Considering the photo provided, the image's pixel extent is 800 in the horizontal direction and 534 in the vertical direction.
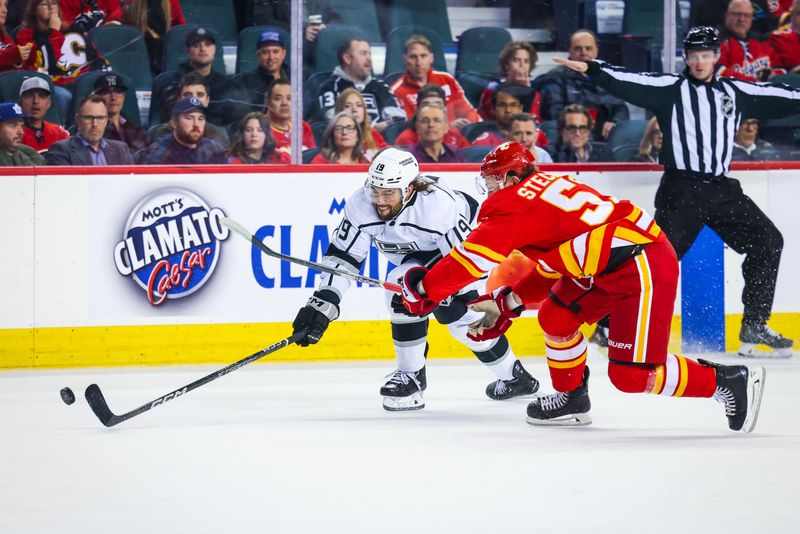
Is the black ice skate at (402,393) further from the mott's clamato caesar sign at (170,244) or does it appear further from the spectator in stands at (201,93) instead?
the spectator in stands at (201,93)

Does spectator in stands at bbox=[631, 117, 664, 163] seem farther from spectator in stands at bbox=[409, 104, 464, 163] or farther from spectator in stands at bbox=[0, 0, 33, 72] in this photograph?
spectator in stands at bbox=[0, 0, 33, 72]

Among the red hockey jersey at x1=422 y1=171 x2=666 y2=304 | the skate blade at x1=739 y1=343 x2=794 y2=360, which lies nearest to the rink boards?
the skate blade at x1=739 y1=343 x2=794 y2=360

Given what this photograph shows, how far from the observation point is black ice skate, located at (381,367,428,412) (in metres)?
4.24

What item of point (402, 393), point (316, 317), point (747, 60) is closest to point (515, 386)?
point (402, 393)

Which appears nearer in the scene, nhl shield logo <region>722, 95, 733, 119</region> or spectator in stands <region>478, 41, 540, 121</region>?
nhl shield logo <region>722, 95, 733, 119</region>

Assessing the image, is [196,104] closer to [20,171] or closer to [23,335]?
[20,171]

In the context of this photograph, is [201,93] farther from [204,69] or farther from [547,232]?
[547,232]

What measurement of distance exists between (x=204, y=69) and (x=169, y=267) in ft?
3.17

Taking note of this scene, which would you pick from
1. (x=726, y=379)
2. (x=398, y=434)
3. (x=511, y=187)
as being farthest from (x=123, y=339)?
(x=726, y=379)

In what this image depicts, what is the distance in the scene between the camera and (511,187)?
3.52 meters

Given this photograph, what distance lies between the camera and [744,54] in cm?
608

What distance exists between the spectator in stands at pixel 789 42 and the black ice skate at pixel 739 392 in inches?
117

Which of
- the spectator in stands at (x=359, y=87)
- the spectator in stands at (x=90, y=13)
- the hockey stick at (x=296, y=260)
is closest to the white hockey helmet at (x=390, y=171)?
the hockey stick at (x=296, y=260)

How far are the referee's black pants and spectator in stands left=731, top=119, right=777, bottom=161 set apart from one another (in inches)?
13.5
